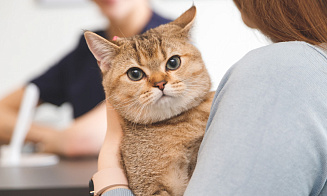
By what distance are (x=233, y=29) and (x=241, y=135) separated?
2.67 m

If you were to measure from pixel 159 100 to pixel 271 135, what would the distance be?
1.37ft

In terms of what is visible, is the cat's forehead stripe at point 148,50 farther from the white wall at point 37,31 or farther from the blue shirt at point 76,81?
the white wall at point 37,31

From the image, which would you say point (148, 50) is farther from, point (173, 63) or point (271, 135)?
point (271, 135)

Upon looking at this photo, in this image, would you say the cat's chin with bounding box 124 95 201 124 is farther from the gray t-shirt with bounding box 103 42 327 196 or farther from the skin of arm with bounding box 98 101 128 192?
the gray t-shirt with bounding box 103 42 327 196

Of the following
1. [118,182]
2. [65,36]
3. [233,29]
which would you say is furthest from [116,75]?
[65,36]

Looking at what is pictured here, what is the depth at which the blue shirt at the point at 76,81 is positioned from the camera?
226cm

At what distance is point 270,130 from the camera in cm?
54

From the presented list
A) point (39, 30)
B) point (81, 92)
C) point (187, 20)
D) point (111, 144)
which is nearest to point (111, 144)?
point (111, 144)

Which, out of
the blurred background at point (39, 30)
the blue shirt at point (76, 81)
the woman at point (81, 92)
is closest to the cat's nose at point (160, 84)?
the woman at point (81, 92)

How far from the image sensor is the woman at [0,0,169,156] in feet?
6.48

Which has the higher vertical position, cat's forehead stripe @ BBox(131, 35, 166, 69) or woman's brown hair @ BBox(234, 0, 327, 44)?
cat's forehead stripe @ BBox(131, 35, 166, 69)

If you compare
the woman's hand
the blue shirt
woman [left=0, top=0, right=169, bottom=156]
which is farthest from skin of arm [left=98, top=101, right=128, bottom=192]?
the blue shirt

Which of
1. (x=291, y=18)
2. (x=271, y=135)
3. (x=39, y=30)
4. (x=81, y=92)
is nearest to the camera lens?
(x=271, y=135)

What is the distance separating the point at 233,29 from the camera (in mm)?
3084
